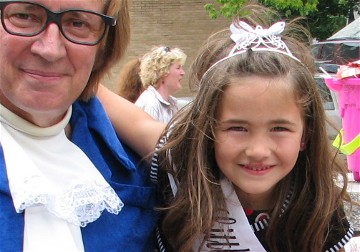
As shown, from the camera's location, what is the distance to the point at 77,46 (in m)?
1.49

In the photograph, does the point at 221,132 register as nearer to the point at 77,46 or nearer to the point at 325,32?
→ the point at 77,46

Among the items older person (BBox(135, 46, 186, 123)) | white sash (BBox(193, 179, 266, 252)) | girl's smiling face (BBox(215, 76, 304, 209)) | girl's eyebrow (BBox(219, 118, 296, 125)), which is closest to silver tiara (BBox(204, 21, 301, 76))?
girl's smiling face (BBox(215, 76, 304, 209))

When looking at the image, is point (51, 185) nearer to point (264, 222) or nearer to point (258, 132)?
point (258, 132)

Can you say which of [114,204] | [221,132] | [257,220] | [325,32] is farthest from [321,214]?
[325,32]

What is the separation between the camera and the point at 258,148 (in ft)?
5.45

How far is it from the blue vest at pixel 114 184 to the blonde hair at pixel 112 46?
0.07 meters

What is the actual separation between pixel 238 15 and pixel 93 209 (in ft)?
2.86

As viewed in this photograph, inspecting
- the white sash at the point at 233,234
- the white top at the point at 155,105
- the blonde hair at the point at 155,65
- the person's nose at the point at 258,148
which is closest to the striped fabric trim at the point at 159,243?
the white sash at the point at 233,234

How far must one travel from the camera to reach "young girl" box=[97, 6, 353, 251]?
170 cm

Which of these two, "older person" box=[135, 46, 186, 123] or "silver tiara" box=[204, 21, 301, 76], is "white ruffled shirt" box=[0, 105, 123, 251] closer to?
"silver tiara" box=[204, 21, 301, 76]

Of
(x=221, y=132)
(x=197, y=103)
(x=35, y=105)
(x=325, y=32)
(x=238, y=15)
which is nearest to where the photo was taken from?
(x=35, y=105)

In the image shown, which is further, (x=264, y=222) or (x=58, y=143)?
(x=264, y=222)

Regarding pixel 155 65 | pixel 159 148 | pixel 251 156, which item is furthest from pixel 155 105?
pixel 251 156

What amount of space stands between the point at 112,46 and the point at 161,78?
435 centimetres
